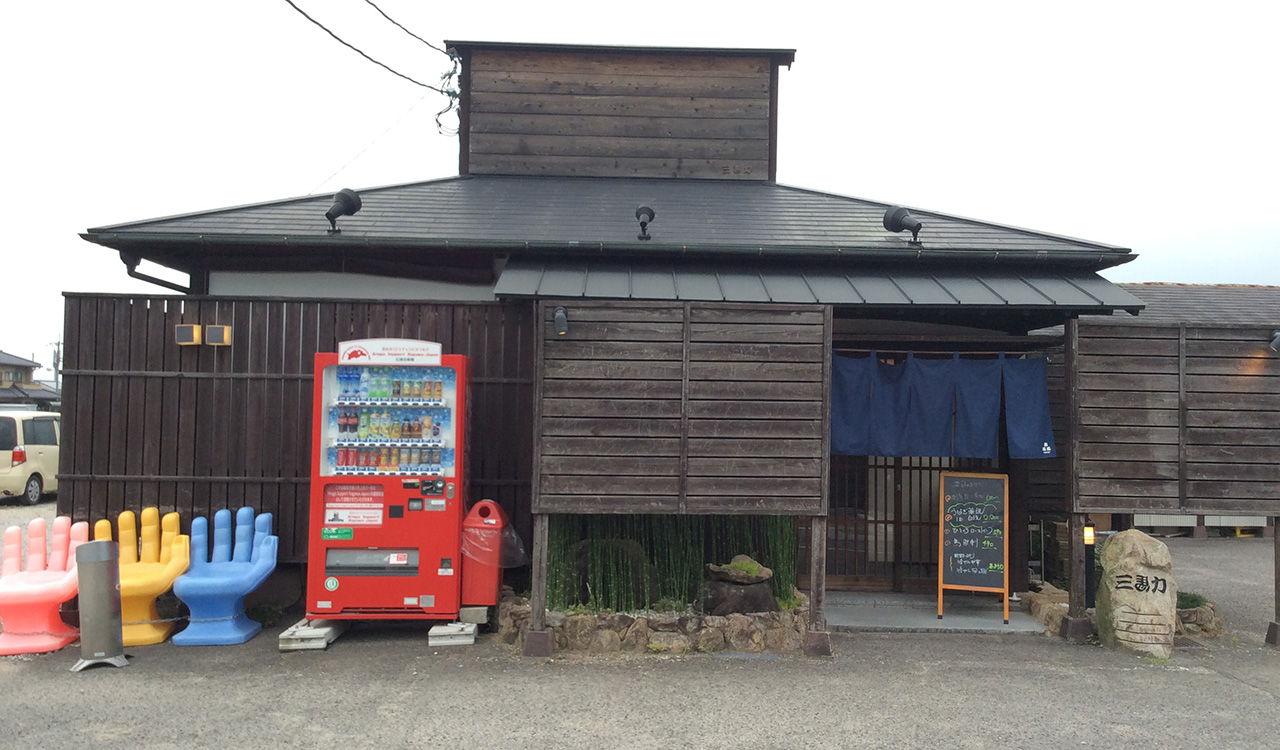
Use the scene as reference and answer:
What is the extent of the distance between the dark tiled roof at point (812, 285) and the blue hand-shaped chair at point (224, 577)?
3115 mm

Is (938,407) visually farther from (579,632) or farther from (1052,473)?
(1052,473)

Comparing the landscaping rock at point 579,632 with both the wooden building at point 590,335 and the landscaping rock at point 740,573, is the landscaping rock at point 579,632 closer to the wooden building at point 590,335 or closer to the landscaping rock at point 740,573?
the wooden building at point 590,335

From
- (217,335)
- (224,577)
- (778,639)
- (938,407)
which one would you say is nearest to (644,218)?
(938,407)

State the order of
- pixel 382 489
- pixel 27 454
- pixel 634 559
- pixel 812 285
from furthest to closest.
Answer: pixel 27 454 < pixel 812 285 < pixel 634 559 < pixel 382 489

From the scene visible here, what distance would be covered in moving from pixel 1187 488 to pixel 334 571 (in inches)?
296

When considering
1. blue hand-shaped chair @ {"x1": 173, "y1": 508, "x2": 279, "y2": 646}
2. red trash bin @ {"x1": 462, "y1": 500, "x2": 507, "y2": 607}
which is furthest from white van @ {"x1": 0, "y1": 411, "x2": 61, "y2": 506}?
red trash bin @ {"x1": 462, "y1": 500, "x2": 507, "y2": 607}

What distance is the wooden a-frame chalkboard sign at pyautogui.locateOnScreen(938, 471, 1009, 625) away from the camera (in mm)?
7621

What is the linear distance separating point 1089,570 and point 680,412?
14.5ft

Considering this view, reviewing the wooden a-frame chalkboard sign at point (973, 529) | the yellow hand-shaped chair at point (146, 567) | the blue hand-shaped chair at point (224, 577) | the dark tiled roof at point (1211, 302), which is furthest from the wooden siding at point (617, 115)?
the dark tiled roof at point (1211, 302)

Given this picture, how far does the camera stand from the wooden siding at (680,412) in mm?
6332

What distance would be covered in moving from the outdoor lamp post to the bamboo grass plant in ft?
8.83

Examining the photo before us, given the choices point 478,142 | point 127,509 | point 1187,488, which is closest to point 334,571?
point 127,509

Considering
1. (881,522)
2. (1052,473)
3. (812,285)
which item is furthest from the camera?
(1052,473)

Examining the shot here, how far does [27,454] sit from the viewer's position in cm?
1594
